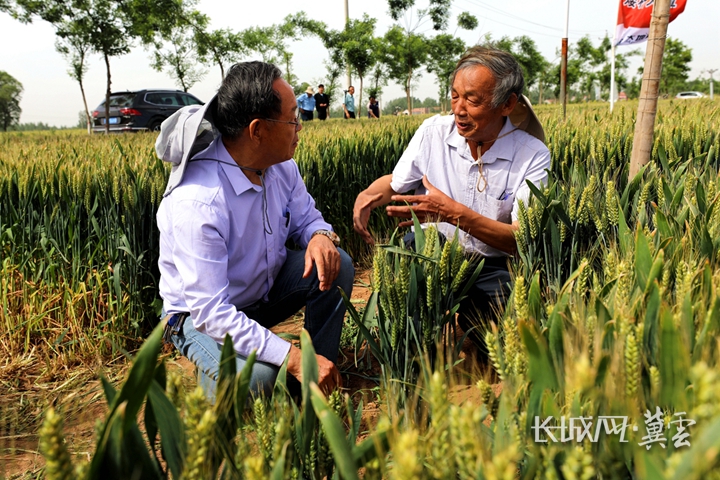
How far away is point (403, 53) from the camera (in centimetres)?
2808

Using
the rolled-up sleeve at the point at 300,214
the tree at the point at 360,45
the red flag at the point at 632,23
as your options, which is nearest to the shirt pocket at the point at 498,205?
the rolled-up sleeve at the point at 300,214

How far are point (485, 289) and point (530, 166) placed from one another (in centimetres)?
59

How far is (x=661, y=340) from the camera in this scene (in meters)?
0.73

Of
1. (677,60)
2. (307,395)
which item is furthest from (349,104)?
(677,60)

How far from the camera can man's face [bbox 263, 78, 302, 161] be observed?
6.00ft

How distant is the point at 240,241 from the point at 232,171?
9.6 inches

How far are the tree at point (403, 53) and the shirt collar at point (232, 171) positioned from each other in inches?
1043

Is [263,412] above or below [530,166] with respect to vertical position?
below

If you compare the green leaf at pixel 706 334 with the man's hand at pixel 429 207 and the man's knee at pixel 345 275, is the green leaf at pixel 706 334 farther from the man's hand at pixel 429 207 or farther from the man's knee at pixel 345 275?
the man's knee at pixel 345 275

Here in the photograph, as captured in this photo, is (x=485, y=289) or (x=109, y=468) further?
(x=485, y=289)

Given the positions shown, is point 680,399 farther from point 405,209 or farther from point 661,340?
point 405,209

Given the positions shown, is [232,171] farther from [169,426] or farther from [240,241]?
[169,426]

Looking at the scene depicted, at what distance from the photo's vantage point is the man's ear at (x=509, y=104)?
2287 millimetres

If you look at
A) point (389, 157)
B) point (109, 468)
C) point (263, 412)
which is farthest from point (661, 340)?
point (389, 157)
